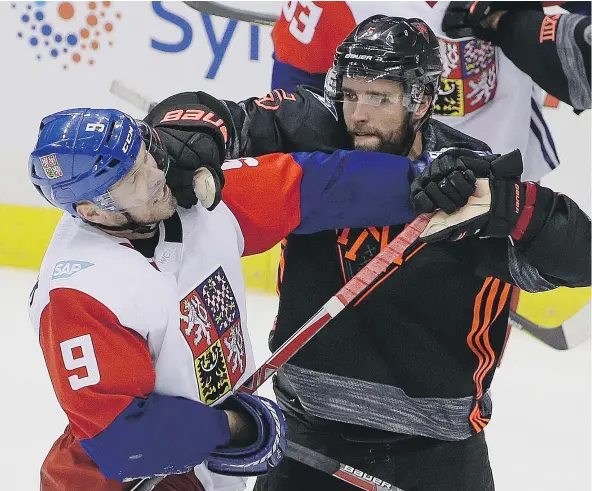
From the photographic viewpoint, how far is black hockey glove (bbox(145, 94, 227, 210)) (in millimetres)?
1622

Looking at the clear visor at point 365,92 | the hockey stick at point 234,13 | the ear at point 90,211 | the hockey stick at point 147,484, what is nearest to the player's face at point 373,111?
the clear visor at point 365,92

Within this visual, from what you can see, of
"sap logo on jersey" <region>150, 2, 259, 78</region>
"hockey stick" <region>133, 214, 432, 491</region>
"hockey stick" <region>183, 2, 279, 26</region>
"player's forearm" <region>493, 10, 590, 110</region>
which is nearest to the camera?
"hockey stick" <region>133, 214, 432, 491</region>

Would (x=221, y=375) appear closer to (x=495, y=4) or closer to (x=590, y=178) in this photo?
(x=495, y=4)

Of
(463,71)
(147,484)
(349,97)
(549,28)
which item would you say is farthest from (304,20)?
(147,484)

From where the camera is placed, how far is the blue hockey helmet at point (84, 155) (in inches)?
58.6

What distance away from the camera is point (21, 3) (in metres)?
4.03

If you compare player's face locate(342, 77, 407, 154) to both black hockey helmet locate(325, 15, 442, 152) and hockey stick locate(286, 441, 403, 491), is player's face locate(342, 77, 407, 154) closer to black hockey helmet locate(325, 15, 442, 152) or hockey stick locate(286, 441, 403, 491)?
black hockey helmet locate(325, 15, 442, 152)

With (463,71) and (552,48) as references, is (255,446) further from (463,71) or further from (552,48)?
(463,71)

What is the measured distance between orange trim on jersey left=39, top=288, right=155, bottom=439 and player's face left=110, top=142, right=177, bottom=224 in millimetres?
158

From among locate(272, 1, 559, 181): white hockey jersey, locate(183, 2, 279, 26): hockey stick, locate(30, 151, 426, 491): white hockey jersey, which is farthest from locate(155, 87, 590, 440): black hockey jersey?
locate(183, 2, 279, 26): hockey stick

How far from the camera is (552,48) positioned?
7.54 ft

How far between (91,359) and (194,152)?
1.24 ft

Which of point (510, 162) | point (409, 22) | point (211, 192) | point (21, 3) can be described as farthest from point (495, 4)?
point (21, 3)

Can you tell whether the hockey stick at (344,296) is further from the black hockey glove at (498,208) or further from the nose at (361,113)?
the nose at (361,113)
